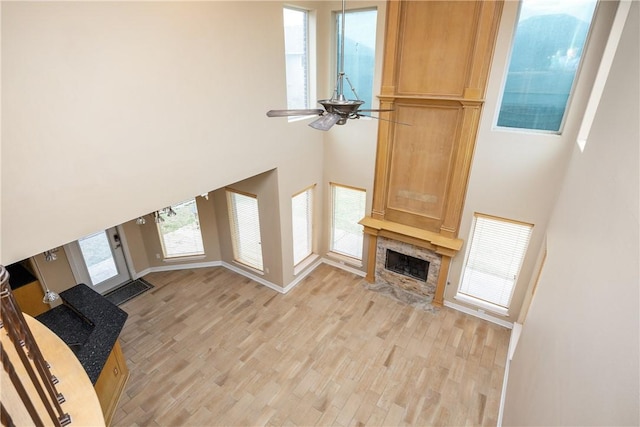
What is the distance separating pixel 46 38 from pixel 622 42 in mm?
4792

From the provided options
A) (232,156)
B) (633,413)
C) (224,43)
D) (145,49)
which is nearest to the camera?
(633,413)

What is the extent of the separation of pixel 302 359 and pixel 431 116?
14.7 feet

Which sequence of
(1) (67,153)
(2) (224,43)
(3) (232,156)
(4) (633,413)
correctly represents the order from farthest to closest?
(3) (232,156), (2) (224,43), (1) (67,153), (4) (633,413)

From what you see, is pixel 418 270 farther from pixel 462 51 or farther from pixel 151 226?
pixel 151 226

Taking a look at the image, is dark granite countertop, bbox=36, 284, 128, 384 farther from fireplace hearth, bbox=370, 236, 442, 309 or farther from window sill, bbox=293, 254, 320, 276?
fireplace hearth, bbox=370, 236, 442, 309

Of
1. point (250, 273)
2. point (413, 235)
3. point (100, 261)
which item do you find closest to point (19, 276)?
point (100, 261)

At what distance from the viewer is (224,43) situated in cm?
405

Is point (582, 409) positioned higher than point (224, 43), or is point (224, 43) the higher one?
point (224, 43)

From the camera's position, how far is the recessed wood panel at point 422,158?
5.26 m

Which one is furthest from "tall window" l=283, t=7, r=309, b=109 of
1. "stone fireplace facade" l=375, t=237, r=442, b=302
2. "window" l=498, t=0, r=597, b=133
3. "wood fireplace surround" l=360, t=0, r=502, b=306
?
"window" l=498, t=0, r=597, b=133

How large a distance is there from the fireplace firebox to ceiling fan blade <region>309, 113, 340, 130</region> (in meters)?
4.41

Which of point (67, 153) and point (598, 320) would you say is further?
Answer: point (67, 153)

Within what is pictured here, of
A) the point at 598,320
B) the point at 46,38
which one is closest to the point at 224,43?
the point at 46,38

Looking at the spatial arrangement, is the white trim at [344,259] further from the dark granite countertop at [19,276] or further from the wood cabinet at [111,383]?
the dark granite countertop at [19,276]
